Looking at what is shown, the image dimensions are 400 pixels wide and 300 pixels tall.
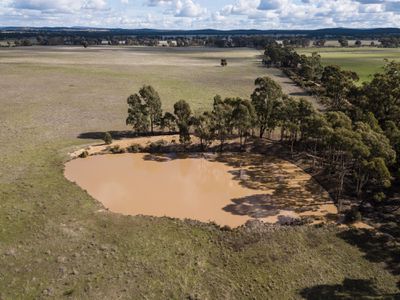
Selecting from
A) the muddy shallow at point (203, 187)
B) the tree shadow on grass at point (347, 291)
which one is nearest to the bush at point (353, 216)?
the muddy shallow at point (203, 187)

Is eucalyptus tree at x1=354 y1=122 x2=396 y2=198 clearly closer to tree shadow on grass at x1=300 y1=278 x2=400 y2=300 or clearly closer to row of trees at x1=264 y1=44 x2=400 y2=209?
row of trees at x1=264 y1=44 x2=400 y2=209

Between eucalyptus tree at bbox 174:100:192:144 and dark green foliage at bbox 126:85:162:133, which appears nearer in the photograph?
eucalyptus tree at bbox 174:100:192:144

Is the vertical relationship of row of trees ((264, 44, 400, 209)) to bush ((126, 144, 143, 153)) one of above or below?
above

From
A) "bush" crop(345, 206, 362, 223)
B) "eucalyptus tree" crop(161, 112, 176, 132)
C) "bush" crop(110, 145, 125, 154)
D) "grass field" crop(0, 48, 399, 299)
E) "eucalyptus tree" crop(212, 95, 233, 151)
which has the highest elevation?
"eucalyptus tree" crop(212, 95, 233, 151)

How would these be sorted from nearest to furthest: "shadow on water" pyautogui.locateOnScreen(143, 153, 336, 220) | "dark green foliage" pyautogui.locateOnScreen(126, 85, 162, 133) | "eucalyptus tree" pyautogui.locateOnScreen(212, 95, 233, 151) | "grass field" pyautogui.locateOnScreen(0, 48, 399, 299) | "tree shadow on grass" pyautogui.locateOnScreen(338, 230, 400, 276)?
1. "grass field" pyautogui.locateOnScreen(0, 48, 399, 299)
2. "tree shadow on grass" pyautogui.locateOnScreen(338, 230, 400, 276)
3. "shadow on water" pyautogui.locateOnScreen(143, 153, 336, 220)
4. "eucalyptus tree" pyautogui.locateOnScreen(212, 95, 233, 151)
5. "dark green foliage" pyautogui.locateOnScreen(126, 85, 162, 133)

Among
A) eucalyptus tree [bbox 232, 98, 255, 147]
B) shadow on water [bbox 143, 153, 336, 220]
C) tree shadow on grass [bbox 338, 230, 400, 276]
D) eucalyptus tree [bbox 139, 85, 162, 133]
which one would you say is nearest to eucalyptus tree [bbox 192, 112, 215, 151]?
shadow on water [bbox 143, 153, 336, 220]


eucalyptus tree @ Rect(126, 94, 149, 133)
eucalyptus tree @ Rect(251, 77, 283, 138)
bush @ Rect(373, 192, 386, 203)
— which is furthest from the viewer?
eucalyptus tree @ Rect(126, 94, 149, 133)

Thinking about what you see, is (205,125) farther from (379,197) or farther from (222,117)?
(379,197)

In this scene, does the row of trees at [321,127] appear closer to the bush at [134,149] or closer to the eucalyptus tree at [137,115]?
the eucalyptus tree at [137,115]
